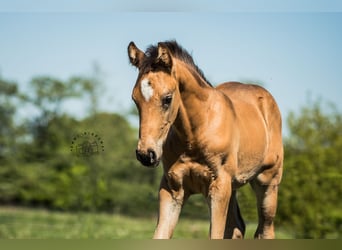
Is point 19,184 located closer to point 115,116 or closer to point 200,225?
point 115,116

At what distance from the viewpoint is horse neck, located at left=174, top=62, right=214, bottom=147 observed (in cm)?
547

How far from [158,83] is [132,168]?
1803cm

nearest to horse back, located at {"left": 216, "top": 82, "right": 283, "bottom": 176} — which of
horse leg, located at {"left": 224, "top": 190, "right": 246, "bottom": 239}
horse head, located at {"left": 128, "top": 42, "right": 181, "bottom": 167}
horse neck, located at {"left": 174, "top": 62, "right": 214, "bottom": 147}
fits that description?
horse leg, located at {"left": 224, "top": 190, "right": 246, "bottom": 239}

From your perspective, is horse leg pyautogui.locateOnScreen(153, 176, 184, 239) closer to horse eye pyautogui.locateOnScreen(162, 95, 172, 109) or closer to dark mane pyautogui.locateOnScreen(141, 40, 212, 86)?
horse eye pyautogui.locateOnScreen(162, 95, 172, 109)

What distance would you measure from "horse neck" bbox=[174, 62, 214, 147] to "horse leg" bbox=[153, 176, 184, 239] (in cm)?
57

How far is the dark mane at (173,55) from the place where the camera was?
5.12 metres

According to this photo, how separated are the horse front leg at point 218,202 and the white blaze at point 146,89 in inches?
46.0

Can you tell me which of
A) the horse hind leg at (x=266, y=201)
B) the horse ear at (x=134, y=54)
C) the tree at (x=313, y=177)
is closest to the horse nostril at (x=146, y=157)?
the horse ear at (x=134, y=54)

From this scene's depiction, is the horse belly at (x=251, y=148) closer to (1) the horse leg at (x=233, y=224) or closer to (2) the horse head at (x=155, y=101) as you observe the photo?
(1) the horse leg at (x=233, y=224)


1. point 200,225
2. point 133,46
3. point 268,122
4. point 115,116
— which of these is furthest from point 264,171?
point 115,116

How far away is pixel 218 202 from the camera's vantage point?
552cm

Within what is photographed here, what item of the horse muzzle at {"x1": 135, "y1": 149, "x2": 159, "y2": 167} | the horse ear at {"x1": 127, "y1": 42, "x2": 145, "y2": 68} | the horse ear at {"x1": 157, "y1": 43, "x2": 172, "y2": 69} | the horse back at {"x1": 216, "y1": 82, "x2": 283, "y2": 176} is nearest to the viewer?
the horse muzzle at {"x1": 135, "y1": 149, "x2": 159, "y2": 167}

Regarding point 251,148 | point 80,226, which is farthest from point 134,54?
point 80,226

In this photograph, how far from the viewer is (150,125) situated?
4.93 m
